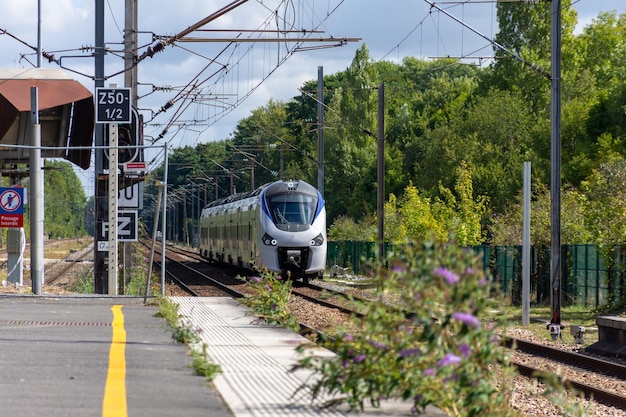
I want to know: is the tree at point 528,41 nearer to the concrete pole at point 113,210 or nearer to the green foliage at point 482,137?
the green foliage at point 482,137

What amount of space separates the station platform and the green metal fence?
33.1ft

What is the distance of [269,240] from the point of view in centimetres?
3847

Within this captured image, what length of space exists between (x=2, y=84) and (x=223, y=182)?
11060cm

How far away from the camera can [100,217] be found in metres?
25.5

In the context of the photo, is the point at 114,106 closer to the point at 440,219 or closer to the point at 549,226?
the point at 549,226

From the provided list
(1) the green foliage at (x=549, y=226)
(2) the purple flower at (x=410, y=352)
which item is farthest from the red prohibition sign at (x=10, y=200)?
(2) the purple flower at (x=410, y=352)

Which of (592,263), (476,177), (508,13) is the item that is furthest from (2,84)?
(508,13)

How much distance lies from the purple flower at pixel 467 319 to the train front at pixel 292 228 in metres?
30.6

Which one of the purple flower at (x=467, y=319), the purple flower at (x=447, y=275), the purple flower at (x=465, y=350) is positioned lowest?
the purple flower at (x=465, y=350)

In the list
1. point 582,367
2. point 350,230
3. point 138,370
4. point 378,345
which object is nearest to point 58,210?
point 350,230

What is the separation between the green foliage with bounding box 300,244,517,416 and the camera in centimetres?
773

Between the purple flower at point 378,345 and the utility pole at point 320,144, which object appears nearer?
the purple flower at point 378,345

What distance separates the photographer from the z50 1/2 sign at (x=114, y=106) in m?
24.1

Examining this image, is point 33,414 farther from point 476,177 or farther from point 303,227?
point 476,177
